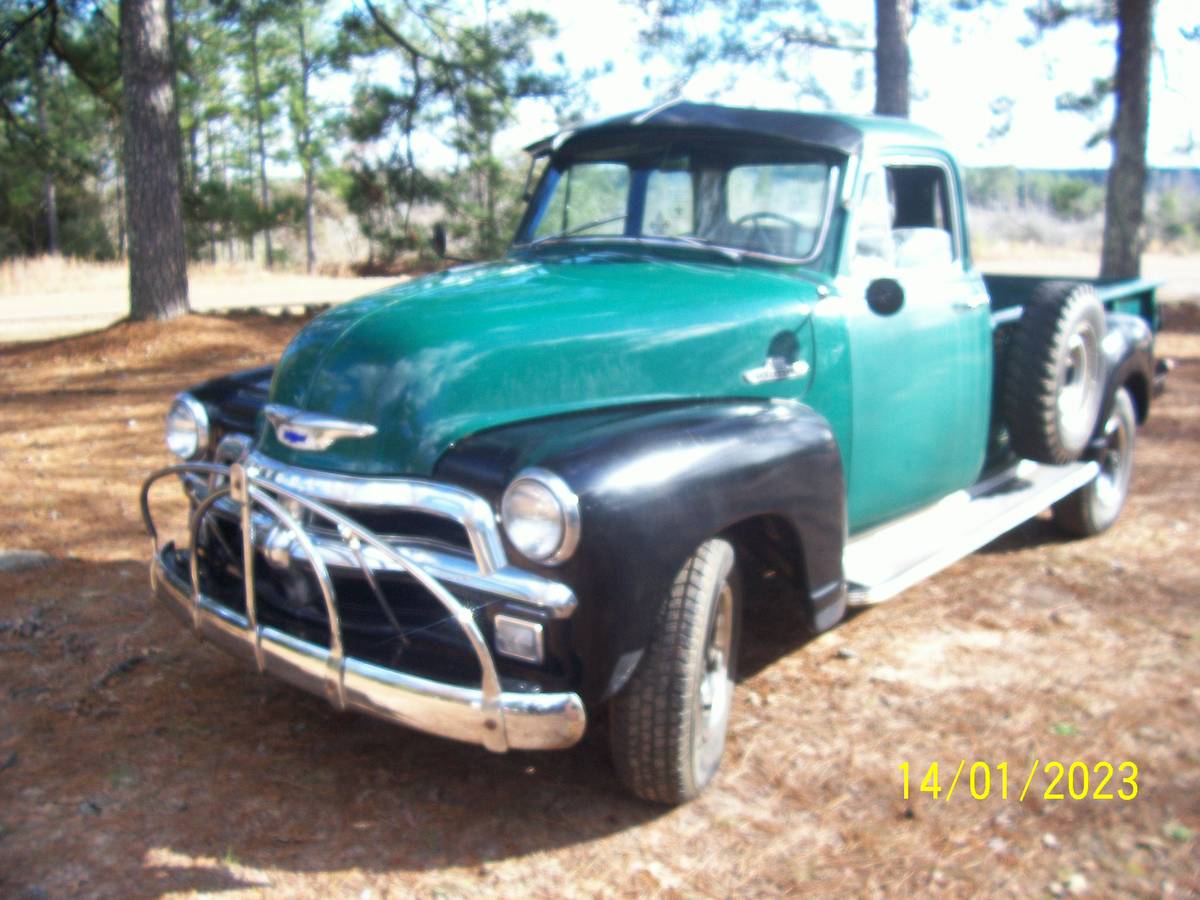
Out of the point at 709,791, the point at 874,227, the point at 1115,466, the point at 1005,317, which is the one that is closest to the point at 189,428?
the point at 709,791

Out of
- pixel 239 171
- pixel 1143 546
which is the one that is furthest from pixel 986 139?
pixel 239 171

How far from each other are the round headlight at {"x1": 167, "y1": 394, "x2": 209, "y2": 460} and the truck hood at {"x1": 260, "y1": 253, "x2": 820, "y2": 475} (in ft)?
1.95

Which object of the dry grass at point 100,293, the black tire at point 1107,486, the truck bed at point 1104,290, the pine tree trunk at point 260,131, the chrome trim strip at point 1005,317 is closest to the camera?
the chrome trim strip at point 1005,317

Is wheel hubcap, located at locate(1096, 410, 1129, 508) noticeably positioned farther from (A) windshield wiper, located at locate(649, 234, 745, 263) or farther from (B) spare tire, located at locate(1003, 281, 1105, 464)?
(A) windshield wiper, located at locate(649, 234, 745, 263)

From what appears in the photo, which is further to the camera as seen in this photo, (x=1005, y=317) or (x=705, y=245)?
(x=1005, y=317)

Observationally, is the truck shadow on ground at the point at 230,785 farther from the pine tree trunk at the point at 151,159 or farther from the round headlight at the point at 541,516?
the pine tree trunk at the point at 151,159

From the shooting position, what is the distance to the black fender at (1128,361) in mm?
5051

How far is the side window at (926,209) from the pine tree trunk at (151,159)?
27.6ft

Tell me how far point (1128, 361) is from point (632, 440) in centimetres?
336

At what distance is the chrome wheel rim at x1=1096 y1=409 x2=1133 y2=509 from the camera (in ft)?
17.9

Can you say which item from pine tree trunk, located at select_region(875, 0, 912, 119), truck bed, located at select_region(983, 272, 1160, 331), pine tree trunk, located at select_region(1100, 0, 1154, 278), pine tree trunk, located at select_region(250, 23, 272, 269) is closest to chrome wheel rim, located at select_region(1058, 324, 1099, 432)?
truck bed, located at select_region(983, 272, 1160, 331)

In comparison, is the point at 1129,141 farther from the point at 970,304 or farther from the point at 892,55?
the point at 970,304

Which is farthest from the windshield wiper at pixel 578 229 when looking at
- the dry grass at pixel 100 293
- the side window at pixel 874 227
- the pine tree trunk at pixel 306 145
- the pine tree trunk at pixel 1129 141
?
the pine tree trunk at pixel 306 145

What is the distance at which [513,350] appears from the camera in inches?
122
